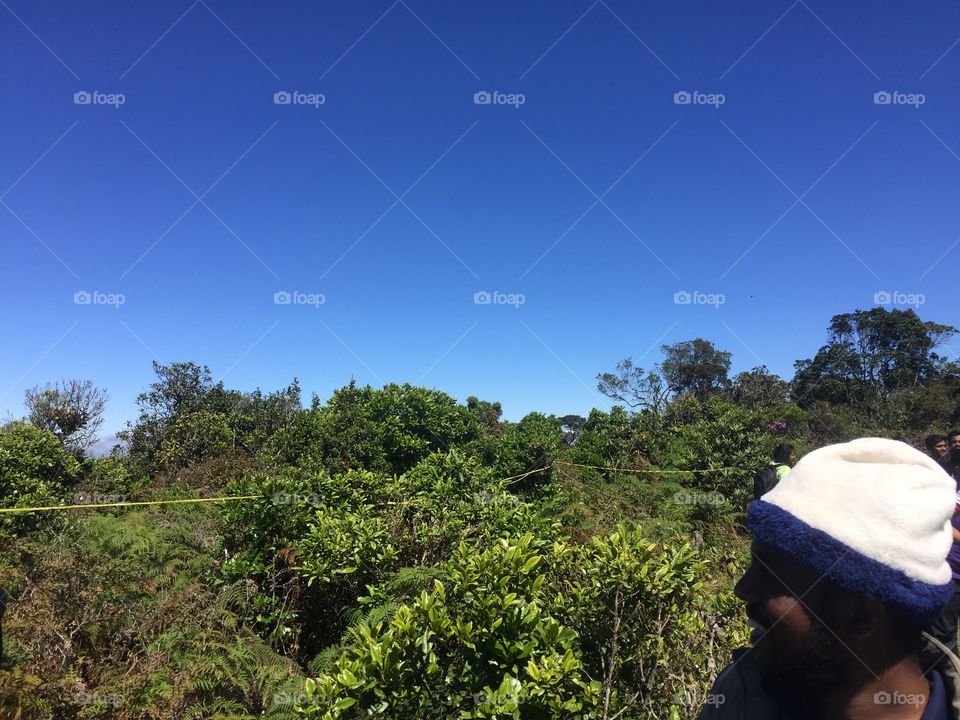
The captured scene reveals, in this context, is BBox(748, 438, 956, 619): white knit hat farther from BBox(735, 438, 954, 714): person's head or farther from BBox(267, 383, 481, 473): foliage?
BBox(267, 383, 481, 473): foliage

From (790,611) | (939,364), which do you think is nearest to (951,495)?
(790,611)

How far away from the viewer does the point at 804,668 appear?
3.52ft

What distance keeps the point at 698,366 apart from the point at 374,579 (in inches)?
1505

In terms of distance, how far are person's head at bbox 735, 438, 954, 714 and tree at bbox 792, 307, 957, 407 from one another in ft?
104

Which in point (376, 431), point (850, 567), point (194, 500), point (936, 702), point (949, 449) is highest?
point (376, 431)

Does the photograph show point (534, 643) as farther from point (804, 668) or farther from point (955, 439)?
point (955, 439)

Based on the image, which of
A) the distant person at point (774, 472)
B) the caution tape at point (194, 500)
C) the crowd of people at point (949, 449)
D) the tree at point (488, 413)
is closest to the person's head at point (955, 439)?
the crowd of people at point (949, 449)

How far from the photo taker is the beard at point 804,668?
41.3 inches

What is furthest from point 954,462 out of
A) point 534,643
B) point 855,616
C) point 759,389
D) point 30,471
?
point 759,389

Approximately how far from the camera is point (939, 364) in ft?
98.0

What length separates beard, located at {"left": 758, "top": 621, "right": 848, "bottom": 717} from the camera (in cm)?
105

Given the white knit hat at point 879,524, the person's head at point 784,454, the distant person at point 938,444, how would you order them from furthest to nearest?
the person's head at point 784,454 → the distant person at point 938,444 → the white knit hat at point 879,524

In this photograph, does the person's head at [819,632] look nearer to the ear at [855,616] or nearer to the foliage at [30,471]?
the ear at [855,616]

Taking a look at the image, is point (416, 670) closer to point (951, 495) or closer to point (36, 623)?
point (951, 495)
